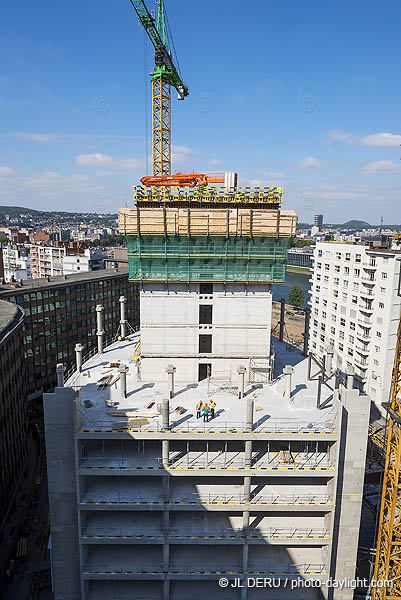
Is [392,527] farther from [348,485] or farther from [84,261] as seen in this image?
[84,261]

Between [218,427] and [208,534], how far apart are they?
9451mm

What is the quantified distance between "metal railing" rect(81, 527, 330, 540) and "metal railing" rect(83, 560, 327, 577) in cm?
319

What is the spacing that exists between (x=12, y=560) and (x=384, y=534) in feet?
136

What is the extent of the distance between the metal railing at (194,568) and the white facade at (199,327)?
17.2 m

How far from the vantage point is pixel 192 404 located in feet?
122

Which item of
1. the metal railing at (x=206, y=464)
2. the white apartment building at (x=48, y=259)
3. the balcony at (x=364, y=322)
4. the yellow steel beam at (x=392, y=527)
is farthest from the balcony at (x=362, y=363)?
the white apartment building at (x=48, y=259)

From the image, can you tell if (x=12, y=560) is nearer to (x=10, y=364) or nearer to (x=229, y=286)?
(x=10, y=364)

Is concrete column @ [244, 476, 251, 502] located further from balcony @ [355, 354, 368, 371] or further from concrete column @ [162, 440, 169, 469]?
balcony @ [355, 354, 368, 371]

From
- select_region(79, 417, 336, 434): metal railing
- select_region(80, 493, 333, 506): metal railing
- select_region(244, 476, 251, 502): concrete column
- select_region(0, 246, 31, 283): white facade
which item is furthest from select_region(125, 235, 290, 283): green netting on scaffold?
select_region(0, 246, 31, 283): white facade

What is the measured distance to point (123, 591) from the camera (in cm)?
3522

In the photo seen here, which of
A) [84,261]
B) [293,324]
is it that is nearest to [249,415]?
[84,261]

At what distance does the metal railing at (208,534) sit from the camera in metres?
32.8

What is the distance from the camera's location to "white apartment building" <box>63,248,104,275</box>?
423 feet

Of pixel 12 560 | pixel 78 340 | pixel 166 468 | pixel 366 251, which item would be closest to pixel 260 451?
pixel 166 468
